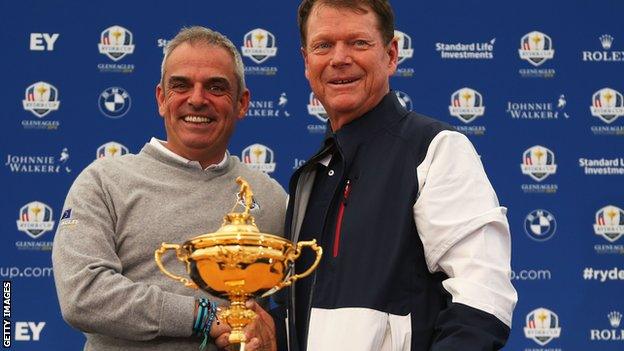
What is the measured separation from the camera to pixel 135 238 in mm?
2088

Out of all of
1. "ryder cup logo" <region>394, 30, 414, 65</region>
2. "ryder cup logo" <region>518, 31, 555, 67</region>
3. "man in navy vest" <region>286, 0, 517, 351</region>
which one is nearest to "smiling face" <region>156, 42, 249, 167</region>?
"man in navy vest" <region>286, 0, 517, 351</region>

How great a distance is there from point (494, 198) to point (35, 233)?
341 centimetres

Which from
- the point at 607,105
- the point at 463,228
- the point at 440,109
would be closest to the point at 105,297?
the point at 463,228

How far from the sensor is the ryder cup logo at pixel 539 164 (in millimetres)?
4875

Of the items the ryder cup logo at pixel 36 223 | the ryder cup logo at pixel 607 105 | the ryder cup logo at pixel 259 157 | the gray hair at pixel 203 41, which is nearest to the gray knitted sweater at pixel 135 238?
the gray hair at pixel 203 41

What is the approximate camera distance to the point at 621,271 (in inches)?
189

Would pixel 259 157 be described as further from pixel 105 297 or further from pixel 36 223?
pixel 105 297

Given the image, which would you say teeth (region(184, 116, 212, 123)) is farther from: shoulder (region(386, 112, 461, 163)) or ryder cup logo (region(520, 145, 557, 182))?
ryder cup logo (region(520, 145, 557, 182))

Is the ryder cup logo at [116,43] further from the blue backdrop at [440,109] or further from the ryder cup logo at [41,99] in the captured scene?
the ryder cup logo at [41,99]

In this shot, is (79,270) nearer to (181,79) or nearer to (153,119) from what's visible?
(181,79)

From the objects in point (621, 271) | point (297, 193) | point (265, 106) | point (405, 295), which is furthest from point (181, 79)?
point (621, 271)

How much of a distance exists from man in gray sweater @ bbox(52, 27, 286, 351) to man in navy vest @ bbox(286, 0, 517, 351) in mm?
240

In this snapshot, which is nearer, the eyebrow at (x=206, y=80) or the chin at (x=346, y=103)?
the chin at (x=346, y=103)

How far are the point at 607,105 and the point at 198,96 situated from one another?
3.33m
